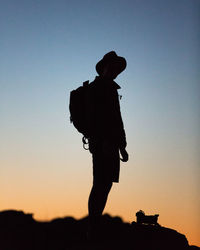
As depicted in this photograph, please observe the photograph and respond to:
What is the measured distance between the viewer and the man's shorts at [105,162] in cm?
587

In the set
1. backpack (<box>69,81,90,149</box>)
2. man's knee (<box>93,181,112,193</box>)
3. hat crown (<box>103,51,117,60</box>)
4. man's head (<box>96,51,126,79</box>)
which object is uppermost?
hat crown (<box>103,51,117,60</box>)

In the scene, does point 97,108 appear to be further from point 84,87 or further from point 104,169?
point 104,169

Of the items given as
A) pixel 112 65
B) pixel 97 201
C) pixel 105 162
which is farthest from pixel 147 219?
pixel 112 65

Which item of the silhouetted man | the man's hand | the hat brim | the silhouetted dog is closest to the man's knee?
the silhouetted man

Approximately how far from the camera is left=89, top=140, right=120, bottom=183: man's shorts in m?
5.87

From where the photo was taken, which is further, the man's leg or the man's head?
the man's head

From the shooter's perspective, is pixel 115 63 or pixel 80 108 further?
pixel 115 63

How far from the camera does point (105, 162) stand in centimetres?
588

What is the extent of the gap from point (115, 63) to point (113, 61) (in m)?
0.05

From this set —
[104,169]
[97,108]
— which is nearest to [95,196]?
[104,169]

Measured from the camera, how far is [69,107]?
604 centimetres

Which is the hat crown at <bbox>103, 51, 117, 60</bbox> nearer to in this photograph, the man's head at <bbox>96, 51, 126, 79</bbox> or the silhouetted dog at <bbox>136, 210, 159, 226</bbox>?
the man's head at <bbox>96, 51, 126, 79</bbox>

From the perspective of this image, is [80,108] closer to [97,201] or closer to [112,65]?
[112,65]

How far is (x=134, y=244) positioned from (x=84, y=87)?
2779 millimetres
